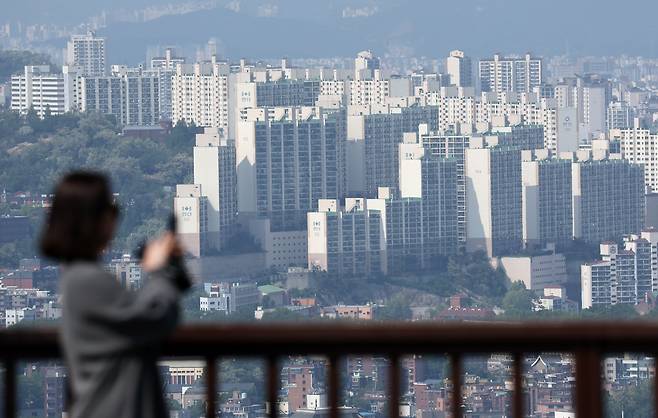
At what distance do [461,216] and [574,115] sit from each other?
40.2 ft

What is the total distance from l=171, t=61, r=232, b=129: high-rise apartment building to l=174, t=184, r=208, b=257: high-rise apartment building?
34.1ft

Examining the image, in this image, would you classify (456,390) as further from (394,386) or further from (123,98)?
(123,98)

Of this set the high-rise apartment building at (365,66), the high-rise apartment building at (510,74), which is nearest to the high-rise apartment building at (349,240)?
the high-rise apartment building at (365,66)

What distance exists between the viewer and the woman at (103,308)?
5.65 ft

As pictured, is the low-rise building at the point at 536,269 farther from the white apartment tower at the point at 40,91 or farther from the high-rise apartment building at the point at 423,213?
the white apartment tower at the point at 40,91

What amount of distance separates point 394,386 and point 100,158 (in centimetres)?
4867

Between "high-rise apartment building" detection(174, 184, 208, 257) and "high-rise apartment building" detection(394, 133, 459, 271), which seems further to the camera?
"high-rise apartment building" detection(394, 133, 459, 271)

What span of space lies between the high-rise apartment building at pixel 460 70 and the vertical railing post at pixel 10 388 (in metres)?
70.4

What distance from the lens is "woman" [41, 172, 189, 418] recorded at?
67.9 inches

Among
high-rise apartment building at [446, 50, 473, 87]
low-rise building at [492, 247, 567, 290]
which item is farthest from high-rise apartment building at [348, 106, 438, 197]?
high-rise apartment building at [446, 50, 473, 87]

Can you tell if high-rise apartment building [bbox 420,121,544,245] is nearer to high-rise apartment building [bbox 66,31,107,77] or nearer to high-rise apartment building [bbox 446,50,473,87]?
high-rise apartment building [bbox 446,50,473,87]

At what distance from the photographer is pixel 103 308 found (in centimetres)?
172

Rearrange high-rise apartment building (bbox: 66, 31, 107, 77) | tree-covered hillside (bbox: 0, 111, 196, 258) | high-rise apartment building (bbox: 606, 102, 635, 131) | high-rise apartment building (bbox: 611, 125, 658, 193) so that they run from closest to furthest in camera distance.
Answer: tree-covered hillside (bbox: 0, 111, 196, 258), high-rise apartment building (bbox: 611, 125, 658, 193), high-rise apartment building (bbox: 606, 102, 635, 131), high-rise apartment building (bbox: 66, 31, 107, 77)

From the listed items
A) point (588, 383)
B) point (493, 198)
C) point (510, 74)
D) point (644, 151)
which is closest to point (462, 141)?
point (493, 198)
